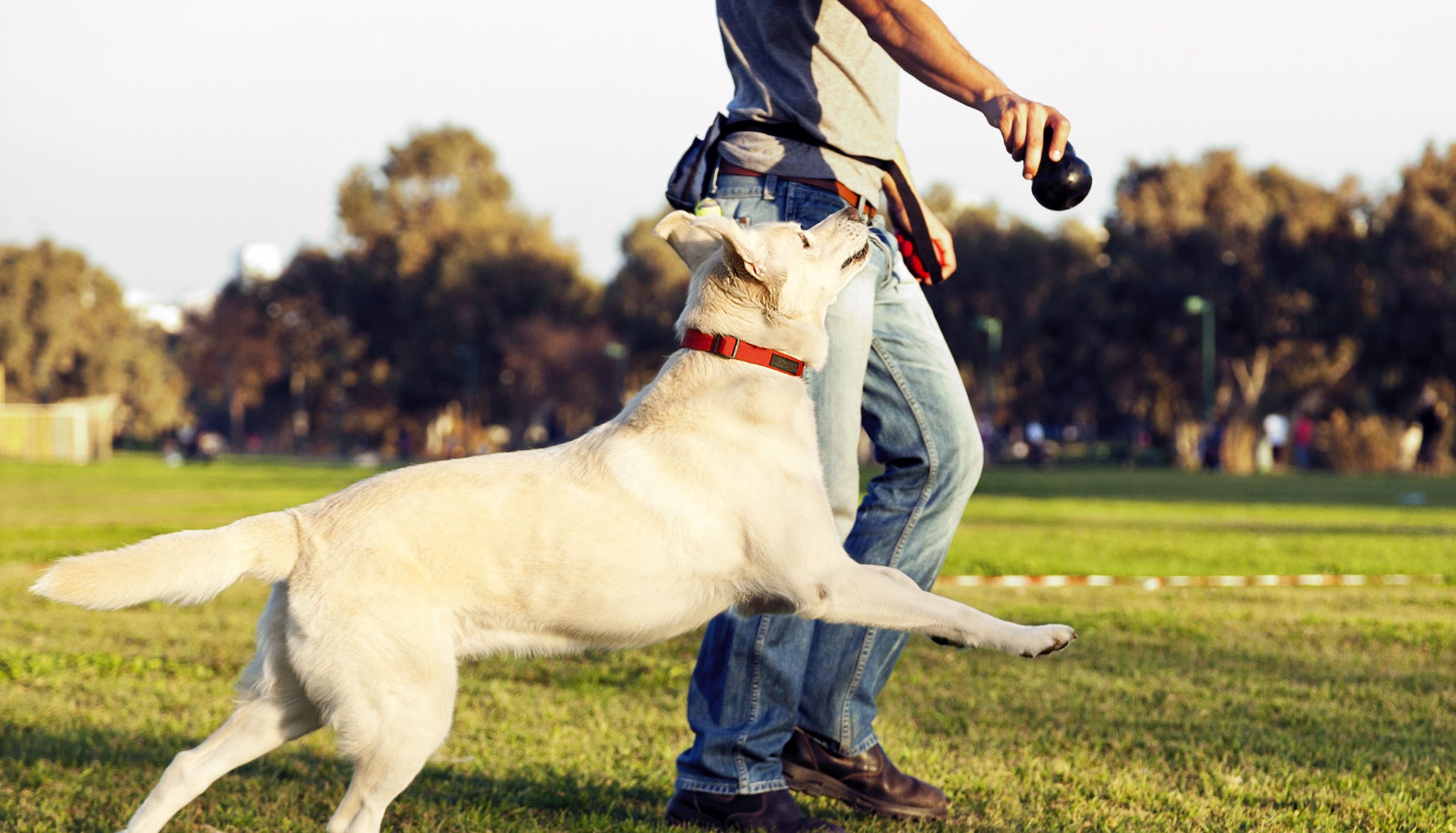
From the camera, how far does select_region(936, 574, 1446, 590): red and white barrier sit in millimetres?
9906

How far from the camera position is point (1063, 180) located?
12.2 ft

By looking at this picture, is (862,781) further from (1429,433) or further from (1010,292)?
(1010,292)

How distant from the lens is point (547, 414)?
75812 mm

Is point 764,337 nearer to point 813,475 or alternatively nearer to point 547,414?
point 813,475

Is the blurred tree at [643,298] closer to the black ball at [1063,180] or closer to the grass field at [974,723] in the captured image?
the grass field at [974,723]

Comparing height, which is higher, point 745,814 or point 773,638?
point 773,638

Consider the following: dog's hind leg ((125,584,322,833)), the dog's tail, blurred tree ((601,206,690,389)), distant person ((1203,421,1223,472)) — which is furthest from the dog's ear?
blurred tree ((601,206,690,389))

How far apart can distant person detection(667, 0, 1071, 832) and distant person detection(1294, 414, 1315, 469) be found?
161ft

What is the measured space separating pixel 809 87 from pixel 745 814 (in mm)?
2072

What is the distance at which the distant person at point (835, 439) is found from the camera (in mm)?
4035

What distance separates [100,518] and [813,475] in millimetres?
16097

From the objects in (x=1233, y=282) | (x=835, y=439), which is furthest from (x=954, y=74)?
(x=1233, y=282)

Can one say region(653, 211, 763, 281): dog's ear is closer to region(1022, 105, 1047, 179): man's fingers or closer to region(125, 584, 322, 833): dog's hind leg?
region(1022, 105, 1047, 179): man's fingers

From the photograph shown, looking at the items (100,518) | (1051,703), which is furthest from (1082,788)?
(100,518)
